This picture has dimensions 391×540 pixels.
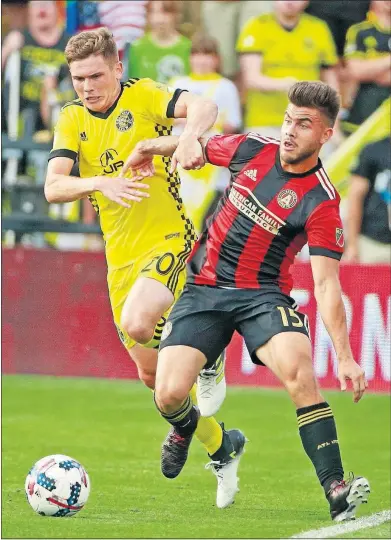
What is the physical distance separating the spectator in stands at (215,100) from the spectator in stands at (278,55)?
0.86 ft

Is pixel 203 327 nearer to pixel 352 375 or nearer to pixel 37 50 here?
pixel 352 375

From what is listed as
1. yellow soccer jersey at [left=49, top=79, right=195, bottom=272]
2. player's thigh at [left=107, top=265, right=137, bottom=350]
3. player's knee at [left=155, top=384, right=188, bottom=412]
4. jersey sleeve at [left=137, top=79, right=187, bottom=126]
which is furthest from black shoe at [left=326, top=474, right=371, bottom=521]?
jersey sleeve at [left=137, top=79, right=187, bottom=126]

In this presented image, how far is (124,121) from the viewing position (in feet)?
27.0

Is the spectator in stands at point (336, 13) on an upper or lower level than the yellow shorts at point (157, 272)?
upper

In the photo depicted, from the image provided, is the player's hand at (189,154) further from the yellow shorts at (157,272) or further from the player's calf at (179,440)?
the player's calf at (179,440)

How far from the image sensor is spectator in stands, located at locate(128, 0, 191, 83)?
45.7ft

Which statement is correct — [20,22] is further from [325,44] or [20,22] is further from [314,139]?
[314,139]

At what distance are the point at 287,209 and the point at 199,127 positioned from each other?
2.67ft

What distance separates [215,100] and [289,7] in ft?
4.24

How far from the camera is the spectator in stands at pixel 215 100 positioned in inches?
533

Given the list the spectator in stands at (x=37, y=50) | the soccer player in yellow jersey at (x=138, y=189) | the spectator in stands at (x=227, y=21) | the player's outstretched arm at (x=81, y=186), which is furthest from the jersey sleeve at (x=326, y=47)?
the player's outstretched arm at (x=81, y=186)

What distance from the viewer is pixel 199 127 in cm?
751

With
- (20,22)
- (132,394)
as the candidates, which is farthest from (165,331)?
(20,22)

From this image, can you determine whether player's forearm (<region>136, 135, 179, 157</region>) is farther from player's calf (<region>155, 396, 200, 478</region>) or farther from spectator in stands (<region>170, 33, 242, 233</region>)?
spectator in stands (<region>170, 33, 242, 233</region>)
